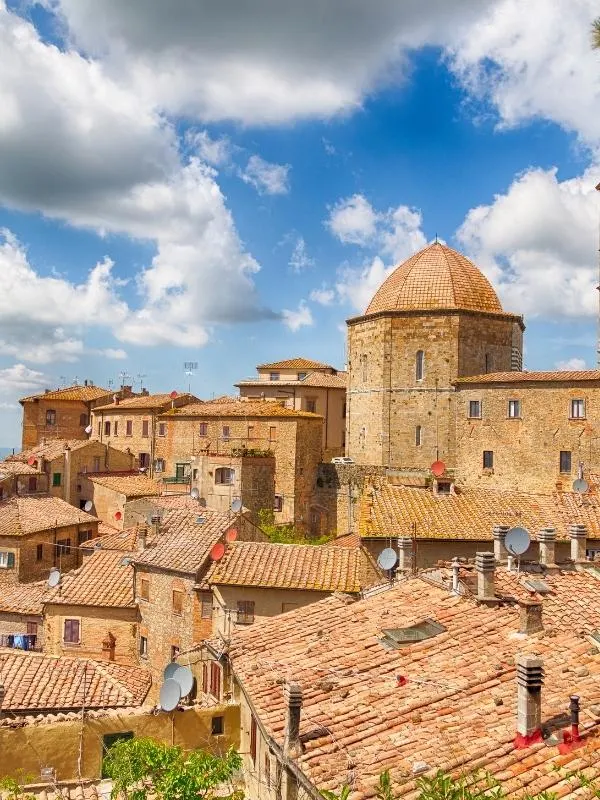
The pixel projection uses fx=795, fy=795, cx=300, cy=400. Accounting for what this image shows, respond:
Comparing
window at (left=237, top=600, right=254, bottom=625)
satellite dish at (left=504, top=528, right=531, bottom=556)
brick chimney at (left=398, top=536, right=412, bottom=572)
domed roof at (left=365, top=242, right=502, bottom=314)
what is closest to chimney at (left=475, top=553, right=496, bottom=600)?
satellite dish at (left=504, top=528, right=531, bottom=556)

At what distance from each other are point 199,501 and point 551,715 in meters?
35.3

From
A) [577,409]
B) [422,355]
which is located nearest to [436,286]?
[422,355]

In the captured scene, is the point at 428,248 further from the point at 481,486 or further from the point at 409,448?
the point at 481,486

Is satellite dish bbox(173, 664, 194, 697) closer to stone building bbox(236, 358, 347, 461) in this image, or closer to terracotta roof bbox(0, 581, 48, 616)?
terracotta roof bbox(0, 581, 48, 616)

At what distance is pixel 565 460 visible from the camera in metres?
37.2

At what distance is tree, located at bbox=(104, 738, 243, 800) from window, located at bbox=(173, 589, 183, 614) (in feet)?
42.1

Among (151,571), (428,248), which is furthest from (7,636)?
(428,248)

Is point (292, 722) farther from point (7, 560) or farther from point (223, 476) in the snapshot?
point (223, 476)

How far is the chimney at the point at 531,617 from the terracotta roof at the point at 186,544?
1305 centimetres

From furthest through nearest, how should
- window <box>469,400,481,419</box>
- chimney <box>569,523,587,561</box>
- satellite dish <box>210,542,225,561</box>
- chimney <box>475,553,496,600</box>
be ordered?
window <box>469,400,481,419</box> → satellite dish <box>210,542,225,561</box> → chimney <box>569,523,587,561</box> → chimney <box>475,553,496,600</box>

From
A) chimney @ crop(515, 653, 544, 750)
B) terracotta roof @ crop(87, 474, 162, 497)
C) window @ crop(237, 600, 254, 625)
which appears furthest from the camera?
terracotta roof @ crop(87, 474, 162, 497)

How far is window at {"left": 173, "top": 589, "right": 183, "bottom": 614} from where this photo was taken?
25.4m

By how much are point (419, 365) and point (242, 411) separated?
13463 millimetres

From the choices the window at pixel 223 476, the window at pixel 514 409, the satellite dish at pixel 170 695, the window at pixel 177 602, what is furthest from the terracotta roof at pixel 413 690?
the window at pixel 223 476
